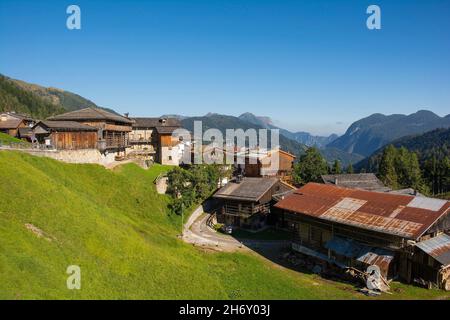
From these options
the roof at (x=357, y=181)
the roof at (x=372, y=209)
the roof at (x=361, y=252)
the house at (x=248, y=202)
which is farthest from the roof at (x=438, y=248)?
the roof at (x=357, y=181)

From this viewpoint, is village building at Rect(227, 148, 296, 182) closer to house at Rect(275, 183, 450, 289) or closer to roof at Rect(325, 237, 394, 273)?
house at Rect(275, 183, 450, 289)

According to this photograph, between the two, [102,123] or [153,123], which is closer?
[102,123]

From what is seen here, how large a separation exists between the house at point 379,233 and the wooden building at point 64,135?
91.4ft

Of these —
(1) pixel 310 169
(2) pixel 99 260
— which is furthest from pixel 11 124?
(1) pixel 310 169

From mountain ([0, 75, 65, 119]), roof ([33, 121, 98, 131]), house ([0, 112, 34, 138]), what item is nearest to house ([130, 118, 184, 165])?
roof ([33, 121, 98, 131])

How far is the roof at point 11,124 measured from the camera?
58.1 metres

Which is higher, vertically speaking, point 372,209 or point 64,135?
point 64,135

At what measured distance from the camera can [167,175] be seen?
50.8m

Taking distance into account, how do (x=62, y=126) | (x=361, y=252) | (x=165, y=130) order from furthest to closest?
1. (x=165, y=130)
2. (x=62, y=126)
3. (x=361, y=252)

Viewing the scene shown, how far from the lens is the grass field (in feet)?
59.1

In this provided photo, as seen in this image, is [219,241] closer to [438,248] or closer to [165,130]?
[438,248]

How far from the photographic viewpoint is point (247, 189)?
169ft

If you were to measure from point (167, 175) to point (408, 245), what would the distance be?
3392cm

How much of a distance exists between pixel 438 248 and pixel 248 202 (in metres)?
25.3
